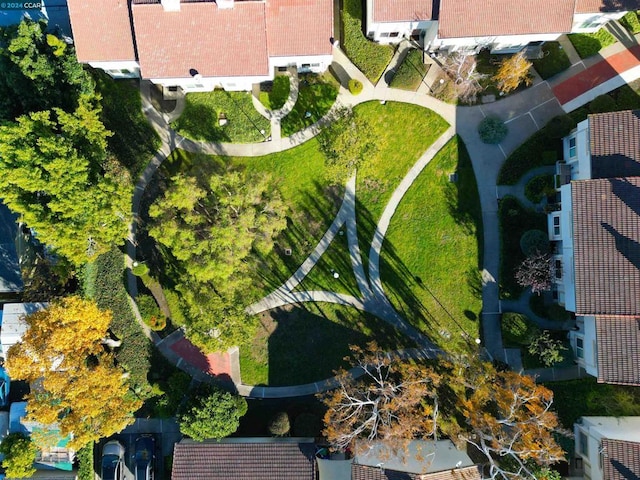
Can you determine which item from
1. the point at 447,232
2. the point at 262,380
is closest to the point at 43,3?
the point at 262,380

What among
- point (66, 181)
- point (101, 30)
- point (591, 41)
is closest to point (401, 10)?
point (591, 41)

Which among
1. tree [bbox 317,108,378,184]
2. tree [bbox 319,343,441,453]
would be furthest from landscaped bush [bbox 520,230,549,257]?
tree [bbox 317,108,378,184]

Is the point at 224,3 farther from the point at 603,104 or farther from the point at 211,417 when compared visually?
the point at 603,104

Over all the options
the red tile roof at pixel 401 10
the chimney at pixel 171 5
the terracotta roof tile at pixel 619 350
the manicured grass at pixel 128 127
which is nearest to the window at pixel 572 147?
the terracotta roof tile at pixel 619 350

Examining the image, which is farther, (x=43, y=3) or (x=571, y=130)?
(x=43, y=3)

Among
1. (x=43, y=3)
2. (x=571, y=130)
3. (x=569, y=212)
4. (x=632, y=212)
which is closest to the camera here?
(x=632, y=212)

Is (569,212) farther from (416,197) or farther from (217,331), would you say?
(217,331)
